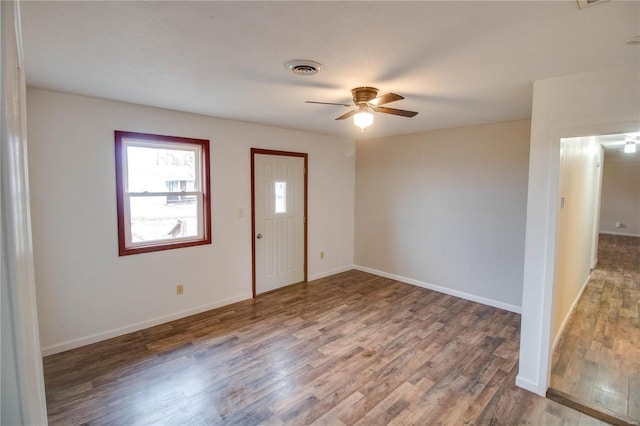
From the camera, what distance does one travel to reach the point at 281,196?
4.59 metres

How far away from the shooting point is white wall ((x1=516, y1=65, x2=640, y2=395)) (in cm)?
202

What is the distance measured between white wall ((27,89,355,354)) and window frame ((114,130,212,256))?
2.4 inches

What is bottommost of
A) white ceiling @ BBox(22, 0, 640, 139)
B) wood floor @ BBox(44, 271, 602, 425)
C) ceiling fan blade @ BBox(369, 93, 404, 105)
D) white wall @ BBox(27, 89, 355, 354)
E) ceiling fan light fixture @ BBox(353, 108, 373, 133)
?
wood floor @ BBox(44, 271, 602, 425)

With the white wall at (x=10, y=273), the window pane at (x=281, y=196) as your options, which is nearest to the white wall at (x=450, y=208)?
the window pane at (x=281, y=196)

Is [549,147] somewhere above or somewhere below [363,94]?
below

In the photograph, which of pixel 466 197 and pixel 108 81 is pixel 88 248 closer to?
pixel 108 81

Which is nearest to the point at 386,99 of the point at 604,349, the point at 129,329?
the point at 604,349

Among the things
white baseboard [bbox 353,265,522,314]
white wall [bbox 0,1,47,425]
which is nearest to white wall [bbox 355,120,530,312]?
white baseboard [bbox 353,265,522,314]

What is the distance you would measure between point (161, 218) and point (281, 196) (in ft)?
5.54

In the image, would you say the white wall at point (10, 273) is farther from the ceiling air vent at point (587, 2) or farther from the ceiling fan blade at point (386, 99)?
the ceiling fan blade at point (386, 99)

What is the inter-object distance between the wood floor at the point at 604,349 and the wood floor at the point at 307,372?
0.35m

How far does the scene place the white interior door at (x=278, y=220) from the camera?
4.34 meters

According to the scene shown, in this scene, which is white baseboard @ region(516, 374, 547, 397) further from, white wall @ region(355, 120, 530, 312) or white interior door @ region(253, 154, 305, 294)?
white interior door @ region(253, 154, 305, 294)

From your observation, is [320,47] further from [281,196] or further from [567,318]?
[567,318]
